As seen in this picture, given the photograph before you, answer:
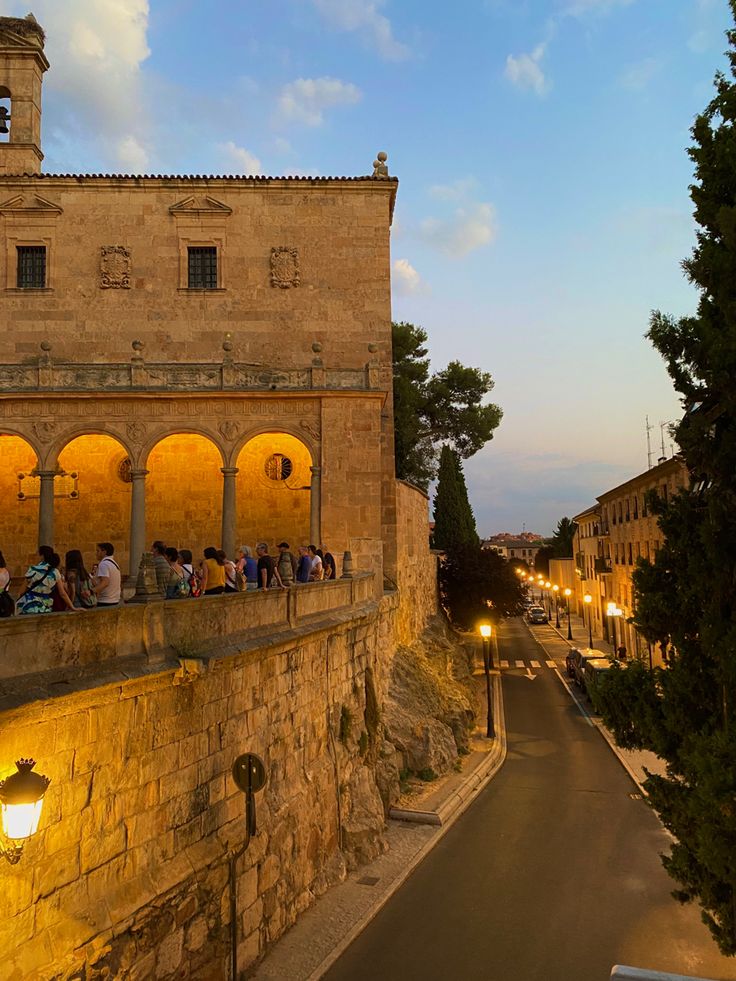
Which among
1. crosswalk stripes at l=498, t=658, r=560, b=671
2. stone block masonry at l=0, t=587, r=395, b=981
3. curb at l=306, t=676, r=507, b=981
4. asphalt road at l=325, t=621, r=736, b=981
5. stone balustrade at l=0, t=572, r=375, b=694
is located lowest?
asphalt road at l=325, t=621, r=736, b=981

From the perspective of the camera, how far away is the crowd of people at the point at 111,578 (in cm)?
714

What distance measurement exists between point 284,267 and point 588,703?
63.1 feet

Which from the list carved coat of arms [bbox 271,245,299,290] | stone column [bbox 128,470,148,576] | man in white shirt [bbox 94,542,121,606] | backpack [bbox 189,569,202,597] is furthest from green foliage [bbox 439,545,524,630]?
man in white shirt [bbox 94,542,121,606]

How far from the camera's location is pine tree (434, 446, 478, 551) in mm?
41656

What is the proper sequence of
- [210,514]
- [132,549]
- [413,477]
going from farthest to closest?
[413,477], [210,514], [132,549]

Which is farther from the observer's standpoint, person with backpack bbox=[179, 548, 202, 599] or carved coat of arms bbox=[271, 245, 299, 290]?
carved coat of arms bbox=[271, 245, 299, 290]

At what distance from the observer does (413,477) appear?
40312 millimetres

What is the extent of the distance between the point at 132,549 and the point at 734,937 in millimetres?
15606

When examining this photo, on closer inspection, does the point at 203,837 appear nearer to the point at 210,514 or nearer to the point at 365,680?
the point at 365,680

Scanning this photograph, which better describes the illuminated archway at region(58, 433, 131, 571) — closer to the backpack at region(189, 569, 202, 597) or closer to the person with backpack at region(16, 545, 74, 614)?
the backpack at region(189, 569, 202, 597)

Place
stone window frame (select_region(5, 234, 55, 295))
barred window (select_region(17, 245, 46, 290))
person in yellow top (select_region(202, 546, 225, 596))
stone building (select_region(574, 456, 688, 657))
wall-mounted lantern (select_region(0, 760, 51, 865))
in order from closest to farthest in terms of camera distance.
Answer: wall-mounted lantern (select_region(0, 760, 51, 865)) → person in yellow top (select_region(202, 546, 225, 596)) → stone window frame (select_region(5, 234, 55, 295)) → barred window (select_region(17, 245, 46, 290)) → stone building (select_region(574, 456, 688, 657))

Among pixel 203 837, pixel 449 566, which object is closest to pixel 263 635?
pixel 203 837

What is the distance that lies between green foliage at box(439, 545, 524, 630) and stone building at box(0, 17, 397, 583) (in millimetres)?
15617

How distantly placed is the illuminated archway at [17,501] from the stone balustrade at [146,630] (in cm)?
1295
